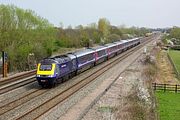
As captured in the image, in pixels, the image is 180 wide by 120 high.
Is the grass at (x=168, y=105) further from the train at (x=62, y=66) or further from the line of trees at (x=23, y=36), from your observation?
the line of trees at (x=23, y=36)

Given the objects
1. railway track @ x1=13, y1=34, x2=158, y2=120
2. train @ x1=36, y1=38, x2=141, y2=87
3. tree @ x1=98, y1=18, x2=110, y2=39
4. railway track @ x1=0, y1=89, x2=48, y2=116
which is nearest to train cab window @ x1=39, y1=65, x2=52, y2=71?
train @ x1=36, y1=38, x2=141, y2=87

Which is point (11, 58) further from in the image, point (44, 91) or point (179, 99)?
point (179, 99)

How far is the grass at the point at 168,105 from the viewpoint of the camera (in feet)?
84.2

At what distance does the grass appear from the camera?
2567 cm

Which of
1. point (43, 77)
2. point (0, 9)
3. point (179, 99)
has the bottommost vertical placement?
point (179, 99)

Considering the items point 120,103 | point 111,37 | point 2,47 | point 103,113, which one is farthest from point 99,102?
point 111,37

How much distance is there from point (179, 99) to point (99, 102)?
10.3 meters

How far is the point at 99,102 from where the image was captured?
88.0 feet

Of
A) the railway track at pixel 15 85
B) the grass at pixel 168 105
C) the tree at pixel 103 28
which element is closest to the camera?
the grass at pixel 168 105

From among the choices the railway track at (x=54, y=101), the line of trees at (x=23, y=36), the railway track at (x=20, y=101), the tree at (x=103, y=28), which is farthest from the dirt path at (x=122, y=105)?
the tree at (x=103, y=28)

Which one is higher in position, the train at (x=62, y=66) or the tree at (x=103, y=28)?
the tree at (x=103, y=28)

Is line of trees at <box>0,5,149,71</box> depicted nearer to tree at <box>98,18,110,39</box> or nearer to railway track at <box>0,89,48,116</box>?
railway track at <box>0,89,48,116</box>

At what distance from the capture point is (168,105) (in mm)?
30094

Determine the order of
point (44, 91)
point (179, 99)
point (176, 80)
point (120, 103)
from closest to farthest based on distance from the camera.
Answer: point (120, 103), point (44, 91), point (179, 99), point (176, 80)
